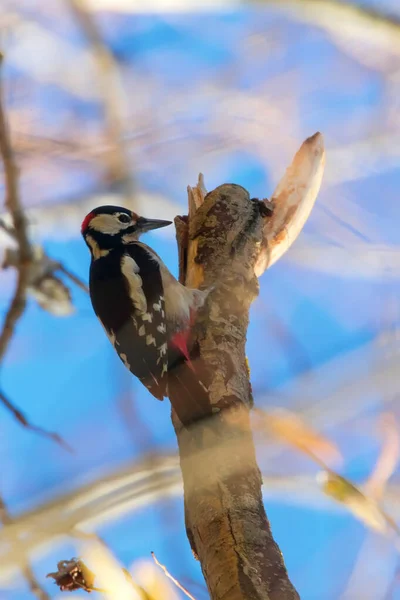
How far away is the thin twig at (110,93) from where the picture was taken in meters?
1.86

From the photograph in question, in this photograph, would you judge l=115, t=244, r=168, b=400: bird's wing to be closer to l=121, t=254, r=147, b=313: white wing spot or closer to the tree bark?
l=121, t=254, r=147, b=313: white wing spot

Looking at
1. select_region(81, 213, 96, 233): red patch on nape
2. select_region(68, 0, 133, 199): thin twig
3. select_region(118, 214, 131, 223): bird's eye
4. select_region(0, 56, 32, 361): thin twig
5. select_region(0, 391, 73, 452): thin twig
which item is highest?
select_region(81, 213, 96, 233): red patch on nape

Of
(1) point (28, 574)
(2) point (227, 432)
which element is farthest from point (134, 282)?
(1) point (28, 574)

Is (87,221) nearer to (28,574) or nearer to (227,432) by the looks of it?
(227,432)

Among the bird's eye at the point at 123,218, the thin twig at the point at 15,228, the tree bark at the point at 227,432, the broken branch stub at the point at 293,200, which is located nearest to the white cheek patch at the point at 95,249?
the bird's eye at the point at 123,218

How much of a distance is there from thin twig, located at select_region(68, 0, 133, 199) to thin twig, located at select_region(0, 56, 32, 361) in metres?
0.28

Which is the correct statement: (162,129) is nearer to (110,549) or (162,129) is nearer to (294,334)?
(294,334)

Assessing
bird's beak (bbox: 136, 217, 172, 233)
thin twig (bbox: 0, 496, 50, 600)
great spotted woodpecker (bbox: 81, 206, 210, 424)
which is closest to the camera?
thin twig (bbox: 0, 496, 50, 600)

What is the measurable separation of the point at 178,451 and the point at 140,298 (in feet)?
2.97

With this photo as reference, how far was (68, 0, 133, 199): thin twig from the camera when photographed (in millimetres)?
1857

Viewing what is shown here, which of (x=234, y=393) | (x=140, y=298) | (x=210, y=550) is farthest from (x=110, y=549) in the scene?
(x=140, y=298)

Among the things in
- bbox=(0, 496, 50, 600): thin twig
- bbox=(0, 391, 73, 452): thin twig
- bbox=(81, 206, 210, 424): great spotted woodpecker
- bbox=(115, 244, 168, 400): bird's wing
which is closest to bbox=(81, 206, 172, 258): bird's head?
bbox=(81, 206, 210, 424): great spotted woodpecker

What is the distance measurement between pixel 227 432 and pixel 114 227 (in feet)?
4.45

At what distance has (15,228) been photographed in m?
1.70
